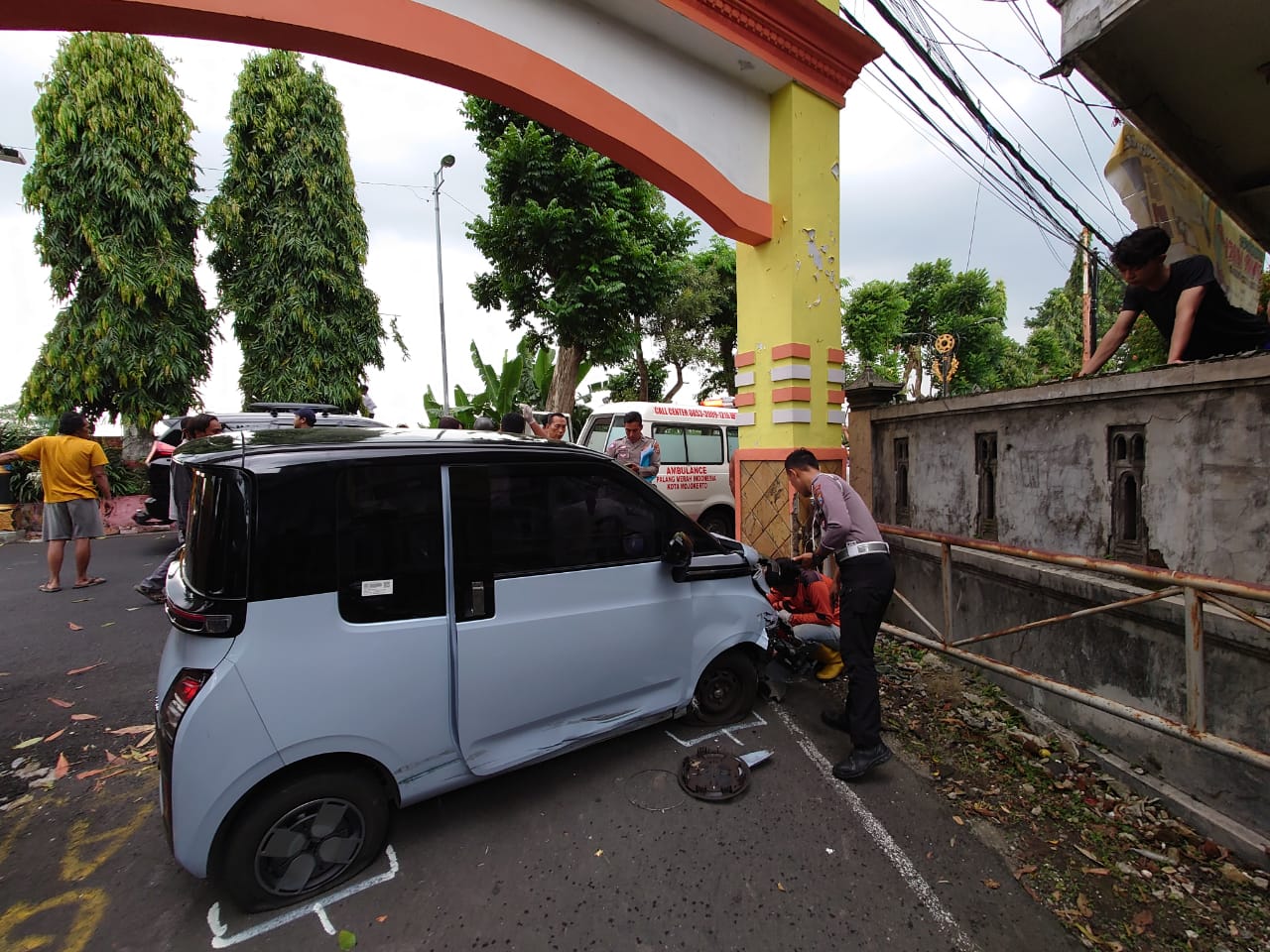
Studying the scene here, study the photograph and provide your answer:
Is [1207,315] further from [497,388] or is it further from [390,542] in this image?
[497,388]

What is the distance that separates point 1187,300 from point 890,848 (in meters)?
3.44

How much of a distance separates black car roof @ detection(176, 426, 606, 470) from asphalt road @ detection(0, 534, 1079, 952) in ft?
5.47

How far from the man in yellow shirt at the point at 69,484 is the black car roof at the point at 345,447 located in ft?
16.3

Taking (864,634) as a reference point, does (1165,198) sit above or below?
above

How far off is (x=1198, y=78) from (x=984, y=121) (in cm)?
258

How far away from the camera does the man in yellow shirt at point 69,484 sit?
5621 millimetres

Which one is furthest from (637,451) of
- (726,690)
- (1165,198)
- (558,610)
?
(1165,198)

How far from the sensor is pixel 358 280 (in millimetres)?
15383

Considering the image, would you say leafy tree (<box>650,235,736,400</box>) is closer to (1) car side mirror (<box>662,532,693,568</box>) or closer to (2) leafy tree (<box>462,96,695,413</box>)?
(2) leafy tree (<box>462,96,695,413</box>)

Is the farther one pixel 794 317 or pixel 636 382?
pixel 636 382

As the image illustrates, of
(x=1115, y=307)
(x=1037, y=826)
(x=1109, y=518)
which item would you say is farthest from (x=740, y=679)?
(x=1115, y=307)

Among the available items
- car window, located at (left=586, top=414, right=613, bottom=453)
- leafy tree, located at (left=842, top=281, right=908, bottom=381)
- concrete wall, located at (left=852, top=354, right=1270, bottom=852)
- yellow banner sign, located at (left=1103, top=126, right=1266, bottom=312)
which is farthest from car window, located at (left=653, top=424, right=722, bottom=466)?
leafy tree, located at (left=842, top=281, right=908, bottom=381)

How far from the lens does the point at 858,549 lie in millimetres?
2953

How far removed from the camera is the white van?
8.51m
